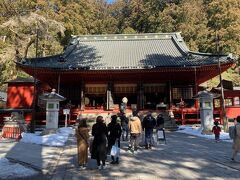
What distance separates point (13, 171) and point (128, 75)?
18466 millimetres

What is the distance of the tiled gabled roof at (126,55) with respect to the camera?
2511 cm

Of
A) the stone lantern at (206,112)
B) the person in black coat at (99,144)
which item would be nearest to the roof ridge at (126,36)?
the stone lantern at (206,112)

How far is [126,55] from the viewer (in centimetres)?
2989

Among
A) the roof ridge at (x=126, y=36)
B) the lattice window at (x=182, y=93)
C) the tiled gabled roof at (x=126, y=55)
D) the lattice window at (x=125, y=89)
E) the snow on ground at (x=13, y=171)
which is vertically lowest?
the snow on ground at (x=13, y=171)

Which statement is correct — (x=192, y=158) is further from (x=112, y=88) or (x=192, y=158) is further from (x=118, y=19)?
(x=118, y=19)

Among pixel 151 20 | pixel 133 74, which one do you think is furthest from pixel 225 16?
pixel 133 74

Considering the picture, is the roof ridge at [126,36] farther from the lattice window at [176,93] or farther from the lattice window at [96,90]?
the lattice window at [176,93]

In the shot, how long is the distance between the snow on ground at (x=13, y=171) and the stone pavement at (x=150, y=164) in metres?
0.39

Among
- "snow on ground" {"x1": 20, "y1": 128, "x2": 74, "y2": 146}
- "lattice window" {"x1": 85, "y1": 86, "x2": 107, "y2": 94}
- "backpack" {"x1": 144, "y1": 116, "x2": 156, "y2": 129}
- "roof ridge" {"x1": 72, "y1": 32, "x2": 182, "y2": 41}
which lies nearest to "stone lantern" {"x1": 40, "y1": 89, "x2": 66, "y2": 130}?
"snow on ground" {"x1": 20, "y1": 128, "x2": 74, "y2": 146}

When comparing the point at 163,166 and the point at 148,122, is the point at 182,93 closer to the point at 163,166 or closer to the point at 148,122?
the point at 148,122

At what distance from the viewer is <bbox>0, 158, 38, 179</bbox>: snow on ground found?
26.6 ft

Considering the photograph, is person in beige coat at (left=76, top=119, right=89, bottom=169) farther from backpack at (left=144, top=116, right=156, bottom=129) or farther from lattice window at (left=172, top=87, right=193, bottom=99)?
lattice window at (left=172, top=87, right=193, bottom=99)

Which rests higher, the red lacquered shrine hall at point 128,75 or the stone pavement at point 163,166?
the red lacquered shrine hall at point 128,75

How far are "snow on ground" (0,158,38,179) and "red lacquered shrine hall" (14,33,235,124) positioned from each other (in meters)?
15.6
